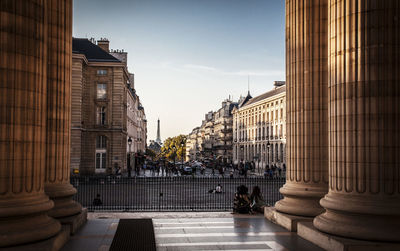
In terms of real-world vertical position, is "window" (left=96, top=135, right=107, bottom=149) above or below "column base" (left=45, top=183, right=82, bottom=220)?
above

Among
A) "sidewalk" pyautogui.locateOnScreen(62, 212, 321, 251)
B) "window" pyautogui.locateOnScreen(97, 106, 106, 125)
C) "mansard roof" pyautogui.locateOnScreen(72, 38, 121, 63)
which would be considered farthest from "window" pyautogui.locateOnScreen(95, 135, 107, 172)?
"sidewalk" pyautogui.locateOnScreen(62, 212, 321, 251)

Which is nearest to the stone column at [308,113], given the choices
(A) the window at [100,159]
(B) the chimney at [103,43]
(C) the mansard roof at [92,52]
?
(C) the mansard roof at [92,52]

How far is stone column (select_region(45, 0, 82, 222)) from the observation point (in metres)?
11.6

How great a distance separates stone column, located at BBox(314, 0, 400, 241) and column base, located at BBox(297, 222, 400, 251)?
0.14m

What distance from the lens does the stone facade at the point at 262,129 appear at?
2881 inches

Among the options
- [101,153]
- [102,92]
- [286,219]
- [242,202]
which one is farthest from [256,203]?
[102,92]

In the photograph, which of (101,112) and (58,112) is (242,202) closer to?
(58,112)

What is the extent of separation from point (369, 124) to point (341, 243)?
106 inches

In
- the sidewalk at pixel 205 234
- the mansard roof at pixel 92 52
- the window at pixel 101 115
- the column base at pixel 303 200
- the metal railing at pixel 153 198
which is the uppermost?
the mansard roof at pixel 92 52

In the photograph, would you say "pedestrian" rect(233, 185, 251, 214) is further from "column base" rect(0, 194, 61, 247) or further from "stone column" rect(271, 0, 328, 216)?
"column base" rect(0, 194, 61, 247)

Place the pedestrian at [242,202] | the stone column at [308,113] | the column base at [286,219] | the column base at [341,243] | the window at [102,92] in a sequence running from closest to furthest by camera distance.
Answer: the column base at [341,243]
the column base at [286,219]
the stone column at [308,113]
the pedestrian at [242,202]
the window at [102,92]

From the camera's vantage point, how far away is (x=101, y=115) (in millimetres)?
51688

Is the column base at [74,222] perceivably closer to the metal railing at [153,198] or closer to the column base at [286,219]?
the metal railing at [153,198]

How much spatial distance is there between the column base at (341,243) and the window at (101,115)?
43.9 metres
